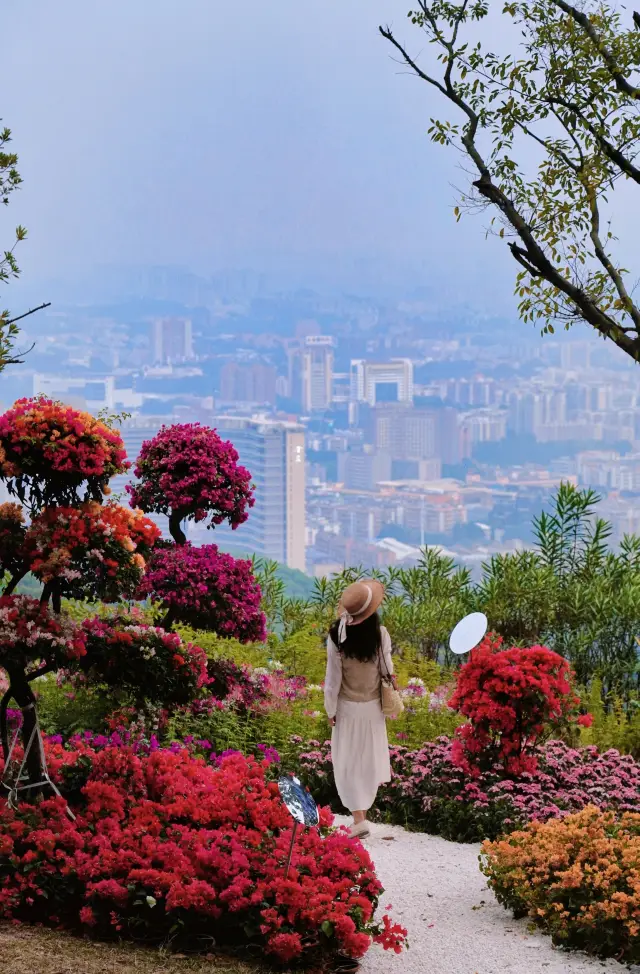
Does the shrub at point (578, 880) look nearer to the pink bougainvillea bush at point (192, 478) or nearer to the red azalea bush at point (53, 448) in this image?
the red azalea bush at point (53, 448)

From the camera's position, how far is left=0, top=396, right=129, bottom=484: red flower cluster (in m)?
4.98

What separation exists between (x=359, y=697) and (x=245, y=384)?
91.2ft

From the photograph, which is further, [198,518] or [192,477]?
[198,518]

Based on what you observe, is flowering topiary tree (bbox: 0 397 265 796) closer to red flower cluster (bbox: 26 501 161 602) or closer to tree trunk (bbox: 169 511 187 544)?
red flower cluster (bbox: 26 501 161 602)

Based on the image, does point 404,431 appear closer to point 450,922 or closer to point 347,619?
point 347,619

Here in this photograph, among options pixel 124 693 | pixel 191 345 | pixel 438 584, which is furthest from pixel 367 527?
pixel 124 693

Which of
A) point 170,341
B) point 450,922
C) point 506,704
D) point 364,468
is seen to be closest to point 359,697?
point 506,704

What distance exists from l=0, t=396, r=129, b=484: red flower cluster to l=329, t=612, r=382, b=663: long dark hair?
1.90 m

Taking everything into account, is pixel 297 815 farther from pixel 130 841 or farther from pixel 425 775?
pixel 425 775

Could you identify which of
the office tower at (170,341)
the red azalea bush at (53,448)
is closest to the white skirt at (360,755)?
the red azalea bush at (53,448)

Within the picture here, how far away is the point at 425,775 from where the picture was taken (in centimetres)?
683

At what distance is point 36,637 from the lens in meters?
4.93

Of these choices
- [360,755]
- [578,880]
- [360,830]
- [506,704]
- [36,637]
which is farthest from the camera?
[506,704]

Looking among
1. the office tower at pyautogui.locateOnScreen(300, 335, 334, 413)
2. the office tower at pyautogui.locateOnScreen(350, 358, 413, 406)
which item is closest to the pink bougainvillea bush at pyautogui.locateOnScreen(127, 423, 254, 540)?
the office tower at pyautogui.locateOnScreen(350, 358, 413, 406)
